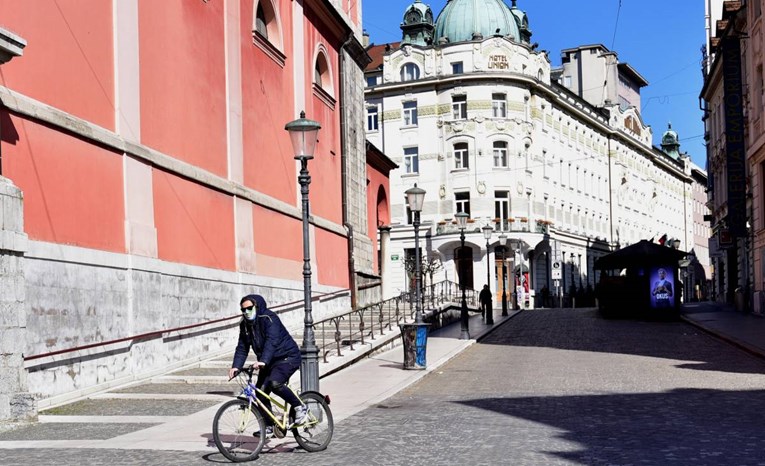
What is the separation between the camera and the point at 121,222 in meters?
17.0

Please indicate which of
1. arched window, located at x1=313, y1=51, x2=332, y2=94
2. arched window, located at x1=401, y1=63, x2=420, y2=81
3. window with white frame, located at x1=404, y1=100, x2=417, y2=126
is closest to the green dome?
arched window, located at x1=401, y1=63, x2=420, y2=81

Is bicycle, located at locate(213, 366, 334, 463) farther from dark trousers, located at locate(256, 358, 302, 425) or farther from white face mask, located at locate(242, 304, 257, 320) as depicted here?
white face mask, located at locate(242, 304, 257, 320)

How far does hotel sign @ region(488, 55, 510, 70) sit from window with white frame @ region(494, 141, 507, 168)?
15.6 feet

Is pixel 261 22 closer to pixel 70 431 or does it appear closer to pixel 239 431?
pixel 70 431

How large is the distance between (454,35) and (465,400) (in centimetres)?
5401

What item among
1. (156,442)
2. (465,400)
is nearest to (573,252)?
(465,400)

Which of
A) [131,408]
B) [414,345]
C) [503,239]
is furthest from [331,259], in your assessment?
[503,239]

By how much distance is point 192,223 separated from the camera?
20.1 metres

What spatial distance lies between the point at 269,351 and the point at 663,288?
94.7 feet

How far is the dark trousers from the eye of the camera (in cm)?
1016

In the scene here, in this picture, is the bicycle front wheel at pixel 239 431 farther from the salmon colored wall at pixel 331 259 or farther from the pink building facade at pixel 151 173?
the salmon colored wall at pixel 331 259

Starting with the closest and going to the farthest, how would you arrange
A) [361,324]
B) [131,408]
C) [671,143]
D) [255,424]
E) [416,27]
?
[255,424], [131,408], [361,324], [416,27], [671,143]

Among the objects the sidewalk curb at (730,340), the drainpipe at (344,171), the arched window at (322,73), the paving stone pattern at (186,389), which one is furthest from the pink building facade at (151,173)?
the sidewalk curb at (730,340)

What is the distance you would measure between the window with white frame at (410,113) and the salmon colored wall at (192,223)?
4403cm
